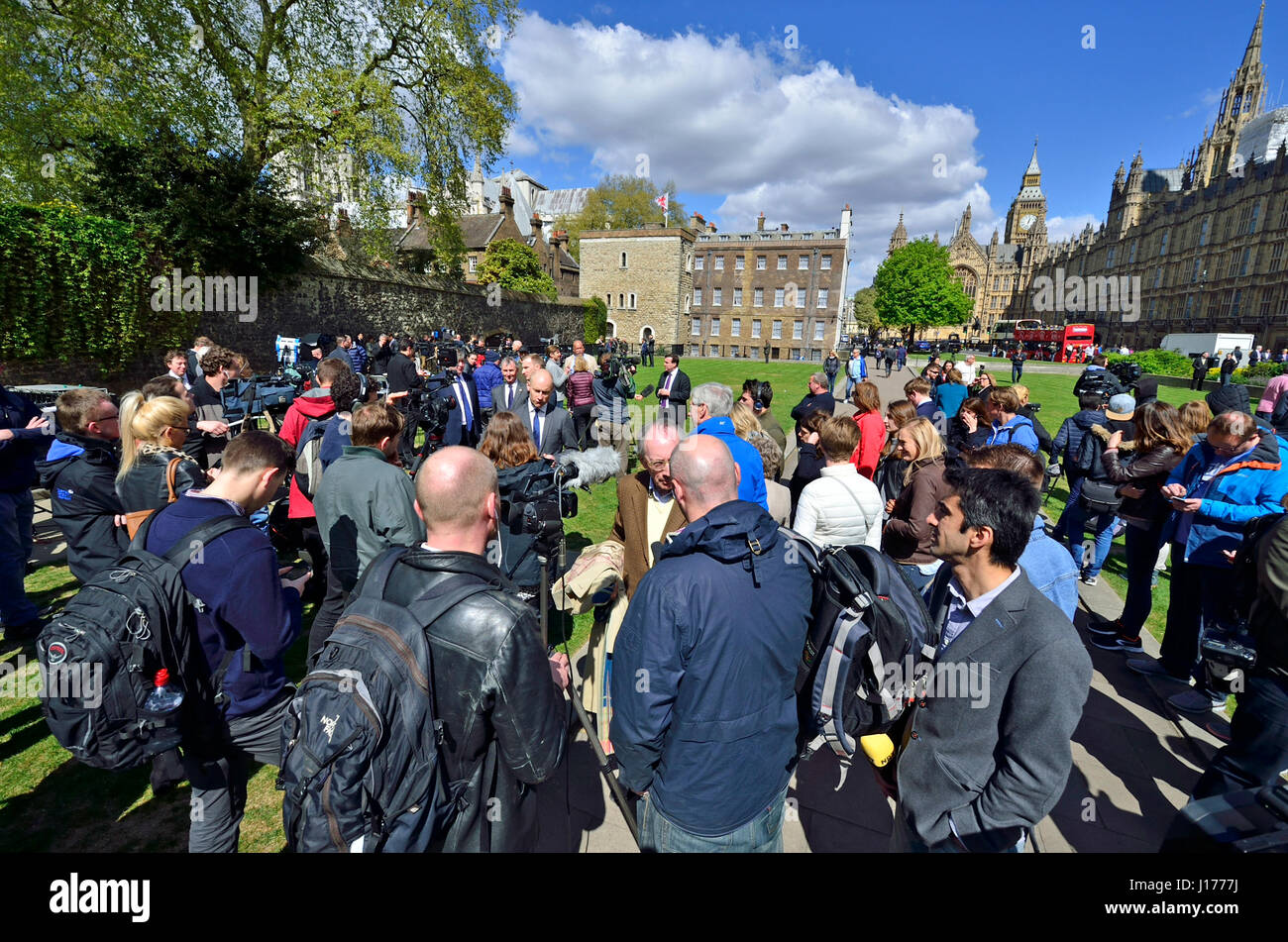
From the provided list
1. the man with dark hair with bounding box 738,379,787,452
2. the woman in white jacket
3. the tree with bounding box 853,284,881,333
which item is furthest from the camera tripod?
the tree with bounding box 853,284,881,333

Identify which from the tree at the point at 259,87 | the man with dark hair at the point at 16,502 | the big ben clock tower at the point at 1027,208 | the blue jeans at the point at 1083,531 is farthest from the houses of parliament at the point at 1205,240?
the man with dark hair at the point at 16,502

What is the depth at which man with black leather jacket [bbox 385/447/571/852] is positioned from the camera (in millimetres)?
1744

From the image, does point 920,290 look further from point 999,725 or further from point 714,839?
point 714,839

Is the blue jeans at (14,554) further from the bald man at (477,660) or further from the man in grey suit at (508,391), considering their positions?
the bald man at (477,660)

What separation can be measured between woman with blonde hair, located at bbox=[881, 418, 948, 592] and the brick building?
144 feet

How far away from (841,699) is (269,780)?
11.3ft

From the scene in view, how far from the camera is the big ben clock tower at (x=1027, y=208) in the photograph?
104188mm

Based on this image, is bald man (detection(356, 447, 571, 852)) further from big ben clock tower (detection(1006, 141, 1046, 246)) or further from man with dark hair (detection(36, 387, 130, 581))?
big ben clock tower (detection(1006, 141, 1046, 246))

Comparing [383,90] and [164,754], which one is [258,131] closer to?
[383,90]

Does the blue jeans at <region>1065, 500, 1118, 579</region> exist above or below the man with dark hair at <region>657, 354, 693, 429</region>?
below

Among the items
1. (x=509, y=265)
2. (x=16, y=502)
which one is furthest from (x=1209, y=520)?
(x=509, y=265)

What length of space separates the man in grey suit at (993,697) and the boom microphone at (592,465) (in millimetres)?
2477

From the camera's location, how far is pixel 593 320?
42.3 metres

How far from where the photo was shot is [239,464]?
99.2 inches
